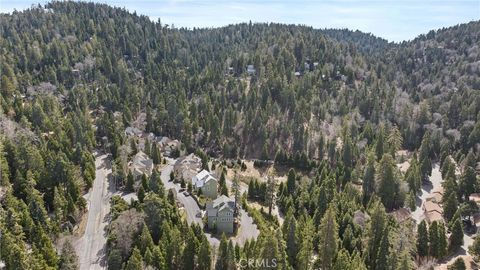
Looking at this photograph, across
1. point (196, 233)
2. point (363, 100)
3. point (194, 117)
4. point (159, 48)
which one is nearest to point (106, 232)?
point (196, 233)

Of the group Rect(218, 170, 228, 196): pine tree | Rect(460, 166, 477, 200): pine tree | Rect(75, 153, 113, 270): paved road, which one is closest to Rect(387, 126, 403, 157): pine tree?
Rect(460, 166, 477, 200): pine tree

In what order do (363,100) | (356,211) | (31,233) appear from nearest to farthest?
(31,233)
(356,211)
(363,100)

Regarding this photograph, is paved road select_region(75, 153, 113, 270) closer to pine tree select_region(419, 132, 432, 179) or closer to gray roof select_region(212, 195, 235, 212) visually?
gray roof select_region(212, 195, 235, 212)

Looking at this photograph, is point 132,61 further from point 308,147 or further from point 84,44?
point 308,147

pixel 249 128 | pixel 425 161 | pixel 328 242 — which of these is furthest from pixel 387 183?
Result: pixel 249 128

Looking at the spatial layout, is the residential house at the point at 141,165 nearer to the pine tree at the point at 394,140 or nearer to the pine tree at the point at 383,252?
the pine tree at the point at 383,252

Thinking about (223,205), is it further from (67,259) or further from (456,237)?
(456,237)
